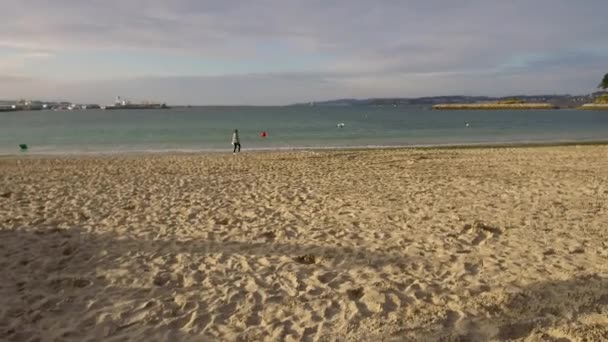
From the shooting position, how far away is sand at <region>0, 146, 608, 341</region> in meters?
3.86

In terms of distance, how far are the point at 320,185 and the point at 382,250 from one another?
5.17 metres

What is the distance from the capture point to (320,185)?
10.8m

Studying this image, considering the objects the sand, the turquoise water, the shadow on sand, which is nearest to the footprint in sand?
the sand

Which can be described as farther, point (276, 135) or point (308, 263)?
point (276, 135)

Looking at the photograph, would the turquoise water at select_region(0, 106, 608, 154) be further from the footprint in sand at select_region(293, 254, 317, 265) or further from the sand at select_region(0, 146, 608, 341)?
the footprint in sand at select_region(293, 254, 317, 265)

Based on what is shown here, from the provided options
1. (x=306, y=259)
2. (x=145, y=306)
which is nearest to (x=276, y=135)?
(x=306, y=259)

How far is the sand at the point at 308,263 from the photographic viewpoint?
3863 millimetres

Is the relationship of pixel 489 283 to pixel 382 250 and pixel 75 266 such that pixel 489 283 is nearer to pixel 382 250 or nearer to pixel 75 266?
pixel 382 250

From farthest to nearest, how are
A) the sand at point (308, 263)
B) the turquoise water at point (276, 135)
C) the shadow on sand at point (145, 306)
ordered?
the turquoise water at point (276, 135) < the sand at point (308, 263) < the shadow on sand at point (145, 306)

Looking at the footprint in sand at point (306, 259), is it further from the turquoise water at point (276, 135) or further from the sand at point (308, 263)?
the turquoise water at point (276, 135)

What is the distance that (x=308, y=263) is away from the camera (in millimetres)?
5352

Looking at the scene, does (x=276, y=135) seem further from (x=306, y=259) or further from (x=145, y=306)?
(x=145, y=306)

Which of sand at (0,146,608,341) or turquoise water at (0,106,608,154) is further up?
turquoise water at (0,106,608,154)

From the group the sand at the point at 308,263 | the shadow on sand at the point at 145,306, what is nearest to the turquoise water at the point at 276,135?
the sand at the point at 308,263
